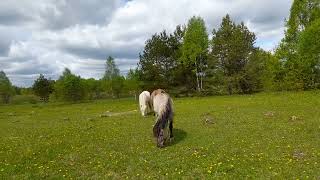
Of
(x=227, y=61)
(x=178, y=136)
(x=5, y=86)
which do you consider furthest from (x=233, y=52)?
(x=5, y=86)

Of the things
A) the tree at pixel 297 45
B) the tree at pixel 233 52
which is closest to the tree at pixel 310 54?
the tree at pixel 297 45

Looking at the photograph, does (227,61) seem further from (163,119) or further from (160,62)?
(163,119)

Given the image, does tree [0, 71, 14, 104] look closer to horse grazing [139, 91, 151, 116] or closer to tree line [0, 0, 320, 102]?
tree line [0, 0, 320, 102]

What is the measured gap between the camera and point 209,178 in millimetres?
12805

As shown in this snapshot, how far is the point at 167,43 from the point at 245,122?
6054 centimetres

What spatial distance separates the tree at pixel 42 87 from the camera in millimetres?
112562

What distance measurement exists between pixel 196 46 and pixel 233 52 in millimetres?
7852

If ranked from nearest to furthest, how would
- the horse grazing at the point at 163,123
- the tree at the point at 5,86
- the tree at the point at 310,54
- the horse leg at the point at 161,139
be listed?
the horse leg at the point at 161,139 < the horse grazing at the point at 163,123 < the tree at the point at 310,54 < the tree at the point at 5,86

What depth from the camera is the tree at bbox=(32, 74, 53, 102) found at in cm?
11256

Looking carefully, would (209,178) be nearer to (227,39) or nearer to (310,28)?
(310,28)

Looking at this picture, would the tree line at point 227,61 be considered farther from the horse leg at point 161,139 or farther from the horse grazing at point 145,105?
the horse leg at point 161,139

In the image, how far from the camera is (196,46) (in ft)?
259

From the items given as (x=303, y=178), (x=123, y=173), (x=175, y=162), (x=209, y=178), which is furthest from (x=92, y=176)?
(x=303, y=178)

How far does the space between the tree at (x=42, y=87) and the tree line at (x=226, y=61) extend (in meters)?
40.3
